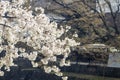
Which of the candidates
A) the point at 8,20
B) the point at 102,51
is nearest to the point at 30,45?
the point at 8,20

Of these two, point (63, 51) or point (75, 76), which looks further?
point (75, 76)

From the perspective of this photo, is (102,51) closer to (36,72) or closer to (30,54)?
(36,72)

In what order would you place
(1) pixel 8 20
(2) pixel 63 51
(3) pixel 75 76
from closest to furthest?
(1) pixel 8 20, (2) pixel 63 51, (3) pixel 75 76

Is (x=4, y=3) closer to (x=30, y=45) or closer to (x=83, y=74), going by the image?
(x=30, y=45)

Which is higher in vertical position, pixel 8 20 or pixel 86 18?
pixel 8 20

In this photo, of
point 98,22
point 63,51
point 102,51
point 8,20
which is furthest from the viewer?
point 98,22

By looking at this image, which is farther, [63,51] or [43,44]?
[63,51]

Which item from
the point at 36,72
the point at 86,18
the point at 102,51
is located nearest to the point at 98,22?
the point at 86,18

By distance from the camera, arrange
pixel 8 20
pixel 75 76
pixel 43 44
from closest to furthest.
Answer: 1. pixel 8 20
2. pixel 43 44
3. pixel 75 76

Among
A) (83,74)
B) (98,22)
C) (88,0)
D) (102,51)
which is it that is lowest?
(83,74)
